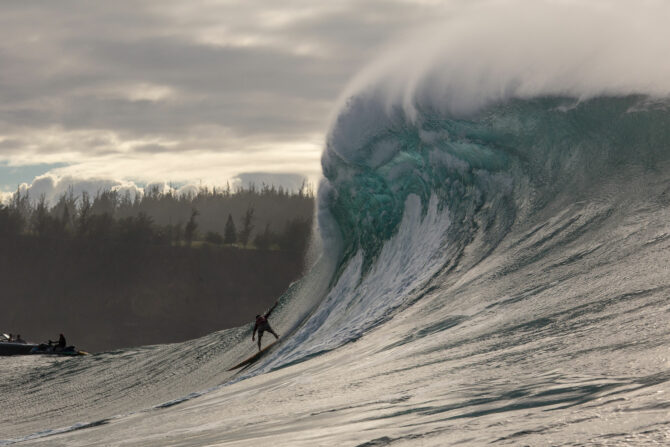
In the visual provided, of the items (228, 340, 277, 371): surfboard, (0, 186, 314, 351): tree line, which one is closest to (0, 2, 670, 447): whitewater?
(228, 340, 277, 371): surfboard

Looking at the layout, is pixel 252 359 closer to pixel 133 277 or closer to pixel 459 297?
pixel 459 297

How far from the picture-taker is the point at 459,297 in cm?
952

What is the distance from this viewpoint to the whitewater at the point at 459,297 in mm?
4797

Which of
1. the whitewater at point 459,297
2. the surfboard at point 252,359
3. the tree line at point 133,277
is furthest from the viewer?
the tree line at point 133,277

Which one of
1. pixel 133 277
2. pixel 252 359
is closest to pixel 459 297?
pixel 252 359

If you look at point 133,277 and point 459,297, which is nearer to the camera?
point 459,297

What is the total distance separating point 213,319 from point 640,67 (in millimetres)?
61466

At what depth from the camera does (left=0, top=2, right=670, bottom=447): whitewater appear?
480cm

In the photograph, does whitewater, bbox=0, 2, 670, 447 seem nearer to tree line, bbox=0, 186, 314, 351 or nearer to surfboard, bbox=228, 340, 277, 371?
surfboard, bbox=228, 340, 277, 371

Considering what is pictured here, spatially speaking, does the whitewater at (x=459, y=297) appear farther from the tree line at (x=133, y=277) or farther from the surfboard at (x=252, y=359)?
the tree line at (x=133, y=277)

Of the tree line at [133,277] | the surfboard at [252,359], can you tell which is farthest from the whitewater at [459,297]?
the tree line at [133,277]

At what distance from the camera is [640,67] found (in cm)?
1180

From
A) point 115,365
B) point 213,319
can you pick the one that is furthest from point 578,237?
point 213,319

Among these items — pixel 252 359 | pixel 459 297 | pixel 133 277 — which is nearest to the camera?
pixel 459 297
